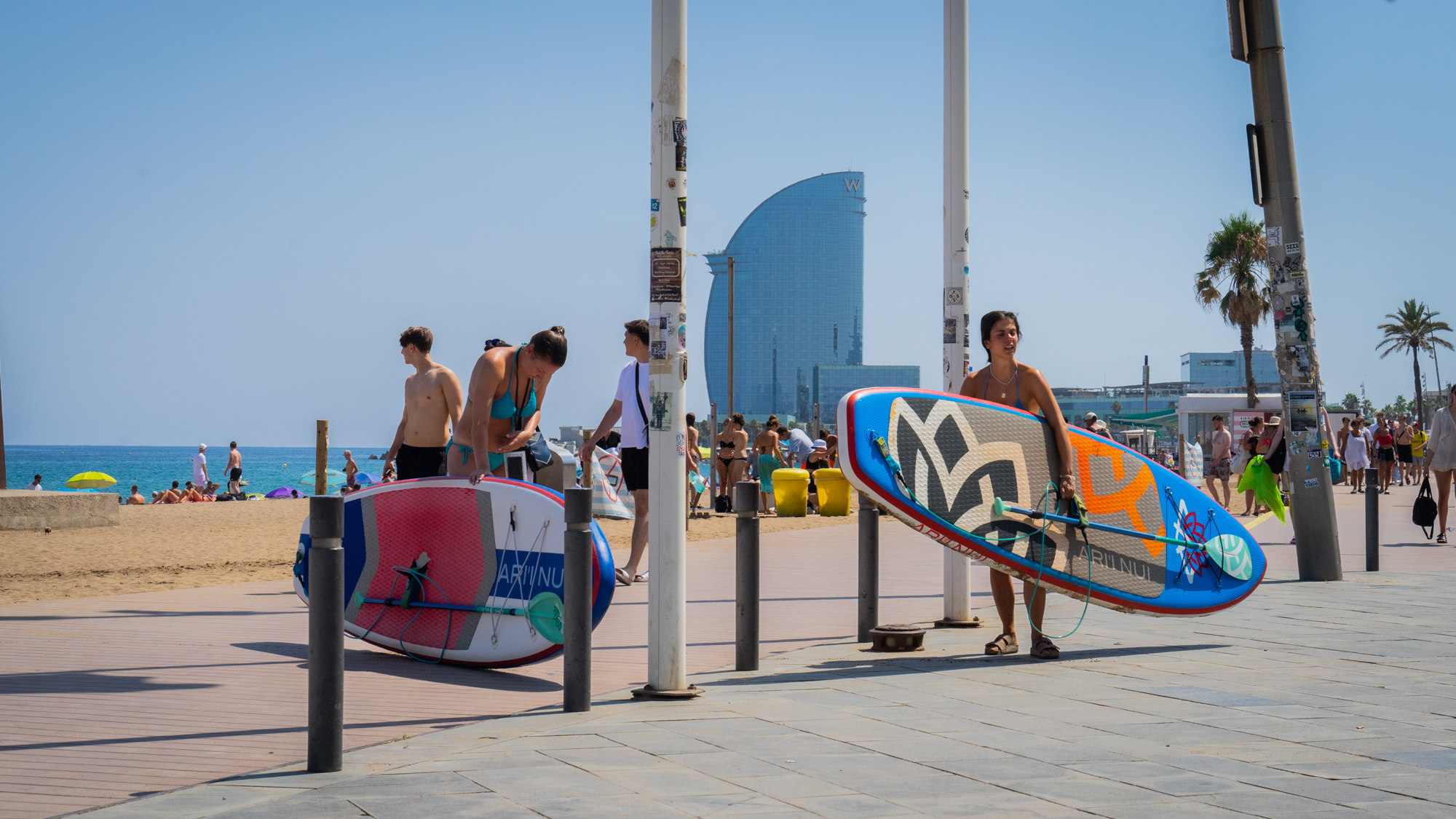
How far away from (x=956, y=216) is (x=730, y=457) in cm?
1347

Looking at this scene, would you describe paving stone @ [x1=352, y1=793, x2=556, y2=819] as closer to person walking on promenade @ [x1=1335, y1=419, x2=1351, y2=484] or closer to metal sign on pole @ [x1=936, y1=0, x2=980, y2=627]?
metal sign on pole @ [x1=936, y1=0, x2=980, y2=627]

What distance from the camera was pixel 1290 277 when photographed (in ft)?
32.7

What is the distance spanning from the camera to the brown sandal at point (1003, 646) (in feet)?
20.5

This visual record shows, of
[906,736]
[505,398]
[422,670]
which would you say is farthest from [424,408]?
[906,736]

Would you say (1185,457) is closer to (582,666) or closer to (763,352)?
(582,666)

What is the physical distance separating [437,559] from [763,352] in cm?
18241

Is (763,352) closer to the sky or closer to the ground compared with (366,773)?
closer to the sky

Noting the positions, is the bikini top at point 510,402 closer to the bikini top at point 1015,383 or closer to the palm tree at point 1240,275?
the bikini top at point 1015,383

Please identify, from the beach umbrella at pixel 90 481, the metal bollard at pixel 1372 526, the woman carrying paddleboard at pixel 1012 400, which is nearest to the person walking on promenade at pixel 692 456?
the woman carrying paddleboard at pixel 1012 400

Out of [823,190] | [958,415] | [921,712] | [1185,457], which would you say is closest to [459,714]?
[921,712]

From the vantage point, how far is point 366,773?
3.76 metres

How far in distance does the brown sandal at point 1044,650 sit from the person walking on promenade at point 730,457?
13.8m

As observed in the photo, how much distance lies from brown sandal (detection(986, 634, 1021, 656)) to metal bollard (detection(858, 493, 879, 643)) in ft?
2.37

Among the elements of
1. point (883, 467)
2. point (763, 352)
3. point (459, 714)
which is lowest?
point (459, 714)
